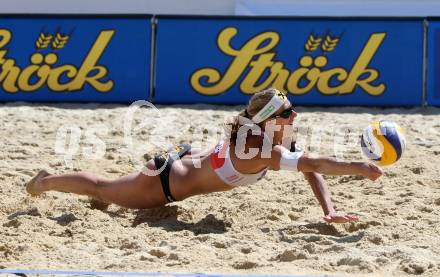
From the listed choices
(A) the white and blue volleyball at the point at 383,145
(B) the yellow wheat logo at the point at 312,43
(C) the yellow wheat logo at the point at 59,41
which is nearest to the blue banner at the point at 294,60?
→ (B) the yellow wheat logo at the point at 312,43

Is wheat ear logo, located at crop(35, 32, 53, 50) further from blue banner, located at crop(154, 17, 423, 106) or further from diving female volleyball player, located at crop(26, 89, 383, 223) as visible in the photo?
diving female volleyball player, located at crop(26, 89, 383, 223)

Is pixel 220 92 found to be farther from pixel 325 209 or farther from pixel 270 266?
pixel 270 266

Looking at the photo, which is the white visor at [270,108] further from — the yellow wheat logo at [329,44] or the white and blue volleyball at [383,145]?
the yellow wheat logo at [329,44]

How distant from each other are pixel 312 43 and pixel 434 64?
4.74ft

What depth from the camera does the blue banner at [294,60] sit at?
9969 millimetres

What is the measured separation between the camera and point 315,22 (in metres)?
10.1

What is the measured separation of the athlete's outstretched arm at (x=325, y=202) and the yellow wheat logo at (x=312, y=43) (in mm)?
4622

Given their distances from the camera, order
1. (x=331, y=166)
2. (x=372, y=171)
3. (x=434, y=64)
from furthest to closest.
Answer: (x=434, y=64)
(x=331, y=166)
(x=372, y=171)

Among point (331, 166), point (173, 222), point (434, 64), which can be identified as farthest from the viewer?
point (434, 64)

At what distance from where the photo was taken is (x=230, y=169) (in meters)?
5.32

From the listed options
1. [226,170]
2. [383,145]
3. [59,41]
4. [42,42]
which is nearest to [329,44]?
[59,41]

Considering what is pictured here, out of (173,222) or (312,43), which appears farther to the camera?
(312,43)

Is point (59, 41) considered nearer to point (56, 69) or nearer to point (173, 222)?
point (56, 69)

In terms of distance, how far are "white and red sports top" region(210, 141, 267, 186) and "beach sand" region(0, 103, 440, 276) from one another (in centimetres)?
29
